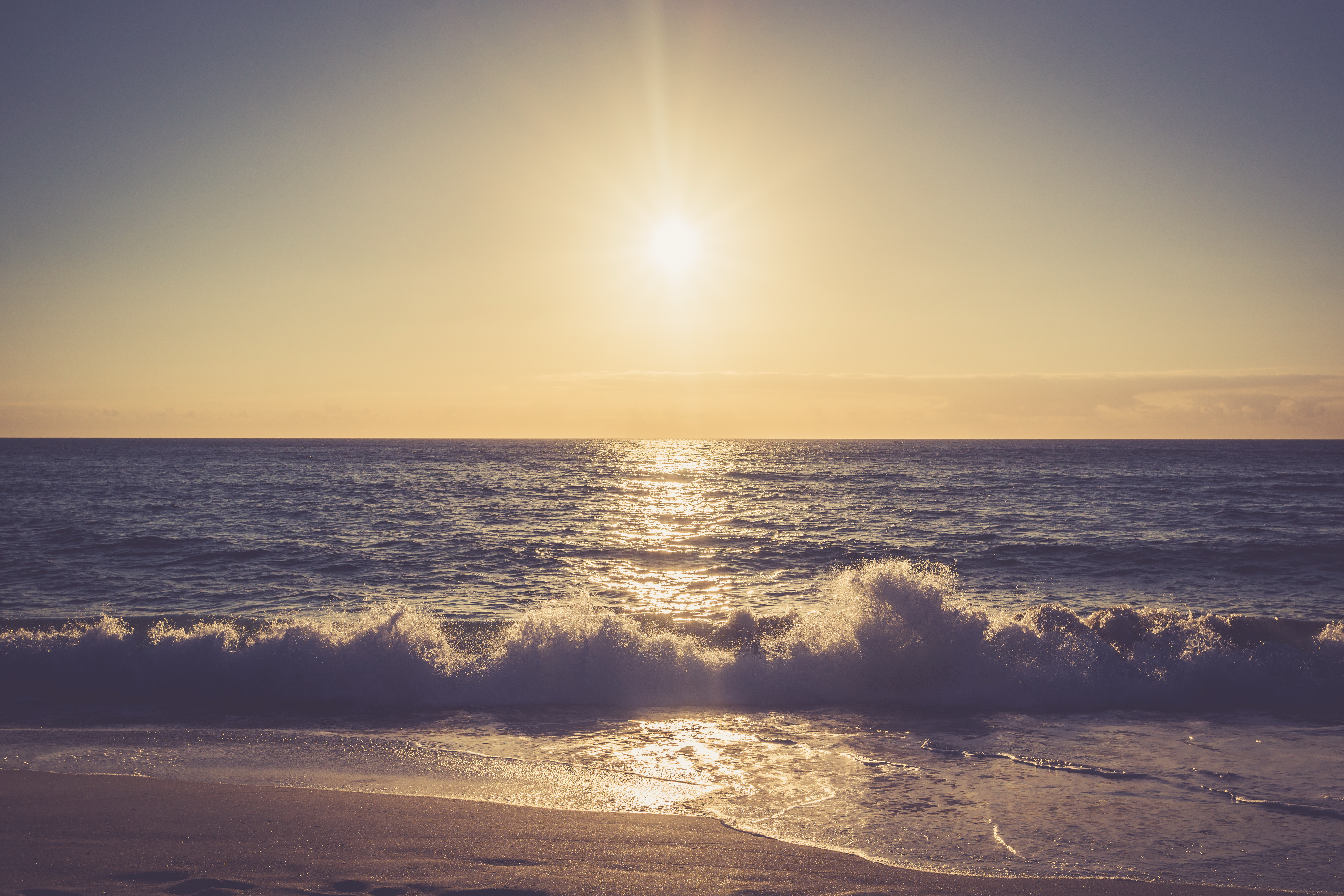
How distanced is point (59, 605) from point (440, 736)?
38.2ft

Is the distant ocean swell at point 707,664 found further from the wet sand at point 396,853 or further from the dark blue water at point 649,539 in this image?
the wet sand at point 396,853

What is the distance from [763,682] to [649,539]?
50.5 feet

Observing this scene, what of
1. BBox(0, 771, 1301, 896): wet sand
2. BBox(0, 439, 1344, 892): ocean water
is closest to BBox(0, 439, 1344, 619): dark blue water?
BBox(0, 439, 1344, 892): ocean water

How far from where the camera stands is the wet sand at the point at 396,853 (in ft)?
15.6

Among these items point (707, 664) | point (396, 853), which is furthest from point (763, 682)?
point (396, 853)

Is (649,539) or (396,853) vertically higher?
(396,853)

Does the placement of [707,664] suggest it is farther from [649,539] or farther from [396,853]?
[649,539]

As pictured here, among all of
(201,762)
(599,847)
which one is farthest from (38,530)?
(599,847)

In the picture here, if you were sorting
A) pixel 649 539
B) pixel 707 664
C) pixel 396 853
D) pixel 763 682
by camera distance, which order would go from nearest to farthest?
1. pixel 396 853
2. pixel 763 682
3. pixel 707 664
4. pixel 649 539

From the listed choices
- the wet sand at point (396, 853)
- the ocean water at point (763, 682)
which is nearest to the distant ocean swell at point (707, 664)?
the ocean water at point (763, 682)

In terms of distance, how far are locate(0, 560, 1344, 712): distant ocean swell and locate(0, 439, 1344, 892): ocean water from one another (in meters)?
0.04

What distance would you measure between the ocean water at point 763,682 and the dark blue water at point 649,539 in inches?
8.2

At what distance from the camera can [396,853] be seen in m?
5.24

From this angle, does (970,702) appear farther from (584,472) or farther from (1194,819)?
(584,472)
